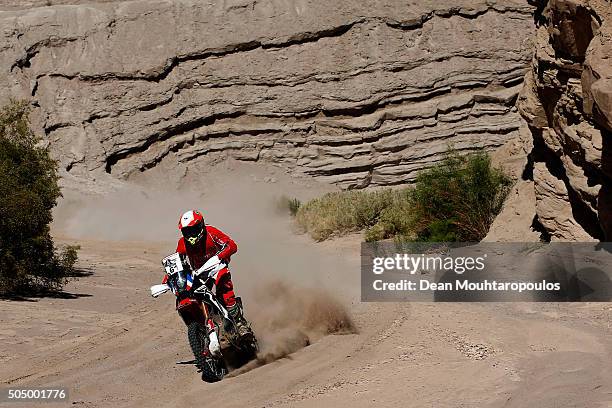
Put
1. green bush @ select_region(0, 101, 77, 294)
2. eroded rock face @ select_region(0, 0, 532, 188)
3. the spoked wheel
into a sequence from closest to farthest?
the spoked wheel → green bush @ select_region(0, 101, 77, 294) → eroded rock face @ select_region(0, 0, 532, 188)

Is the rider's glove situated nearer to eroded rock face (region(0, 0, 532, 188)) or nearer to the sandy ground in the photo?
the sandy ground

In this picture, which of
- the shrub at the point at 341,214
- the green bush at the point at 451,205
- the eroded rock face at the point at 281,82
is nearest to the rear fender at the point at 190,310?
the green bush at the point at 451,205

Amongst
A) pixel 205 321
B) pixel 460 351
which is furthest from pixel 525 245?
pixel 205 321

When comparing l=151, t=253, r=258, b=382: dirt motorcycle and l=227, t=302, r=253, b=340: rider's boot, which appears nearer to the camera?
l=151, t=253, r=258, b=382: dirt motorcycle

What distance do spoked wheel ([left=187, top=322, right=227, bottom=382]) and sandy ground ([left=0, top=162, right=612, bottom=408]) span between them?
0.13m

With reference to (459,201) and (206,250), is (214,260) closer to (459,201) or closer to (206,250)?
(206,250)

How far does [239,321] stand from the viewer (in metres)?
9.71

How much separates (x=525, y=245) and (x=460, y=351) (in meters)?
6.16

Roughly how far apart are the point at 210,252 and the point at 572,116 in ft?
22.1

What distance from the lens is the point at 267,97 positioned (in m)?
33.8

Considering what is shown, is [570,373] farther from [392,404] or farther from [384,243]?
[384,243]

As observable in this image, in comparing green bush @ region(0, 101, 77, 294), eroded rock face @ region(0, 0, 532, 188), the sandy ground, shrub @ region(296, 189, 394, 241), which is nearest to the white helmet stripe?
the sandy ground

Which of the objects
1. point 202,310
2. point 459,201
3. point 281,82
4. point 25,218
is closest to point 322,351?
point 202,310

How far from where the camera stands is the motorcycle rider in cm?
949
